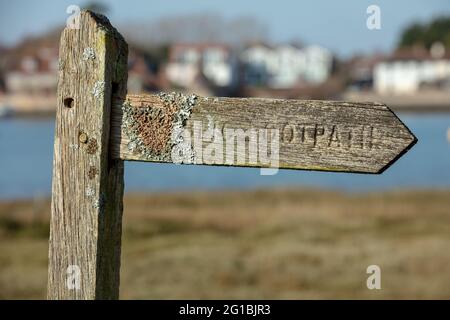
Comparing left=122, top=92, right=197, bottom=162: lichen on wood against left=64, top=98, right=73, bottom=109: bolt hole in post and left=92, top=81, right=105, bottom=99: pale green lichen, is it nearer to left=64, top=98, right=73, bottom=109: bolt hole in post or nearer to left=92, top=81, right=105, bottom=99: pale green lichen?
left=92, top=81, right=105, bottom=99: pale green lichen

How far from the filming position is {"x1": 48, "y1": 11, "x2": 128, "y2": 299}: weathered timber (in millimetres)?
3084

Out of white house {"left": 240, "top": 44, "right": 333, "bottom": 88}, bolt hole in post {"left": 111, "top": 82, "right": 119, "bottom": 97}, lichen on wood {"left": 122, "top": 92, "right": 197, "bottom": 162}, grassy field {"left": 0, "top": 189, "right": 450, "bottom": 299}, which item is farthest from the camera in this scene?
white house {"left": 240, "top": 44, "right": 333, "bottom": 88}

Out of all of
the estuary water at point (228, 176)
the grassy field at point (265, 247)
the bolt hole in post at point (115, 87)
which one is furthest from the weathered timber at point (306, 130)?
the estuary water at point (228, 176)

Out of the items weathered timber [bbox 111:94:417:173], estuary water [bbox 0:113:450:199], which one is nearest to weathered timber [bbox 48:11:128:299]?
weathered timber [bbox 111:94:417:173]

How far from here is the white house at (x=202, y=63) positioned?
122 meters

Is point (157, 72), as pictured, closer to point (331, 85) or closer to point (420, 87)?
point (331, 85)

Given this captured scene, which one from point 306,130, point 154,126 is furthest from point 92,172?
point 306,130

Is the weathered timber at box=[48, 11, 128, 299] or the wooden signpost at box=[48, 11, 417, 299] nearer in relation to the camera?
the wooden signpost at box=[48, 11, 417, 299]

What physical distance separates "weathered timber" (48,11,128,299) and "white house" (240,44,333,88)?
464 ft

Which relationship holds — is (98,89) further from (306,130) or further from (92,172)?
(306,130)

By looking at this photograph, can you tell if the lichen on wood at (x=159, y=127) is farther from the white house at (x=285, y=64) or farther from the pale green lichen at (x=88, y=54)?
the white house at (x=285, y=64)

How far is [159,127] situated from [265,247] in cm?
1420

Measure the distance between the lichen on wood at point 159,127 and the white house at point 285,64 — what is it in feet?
464

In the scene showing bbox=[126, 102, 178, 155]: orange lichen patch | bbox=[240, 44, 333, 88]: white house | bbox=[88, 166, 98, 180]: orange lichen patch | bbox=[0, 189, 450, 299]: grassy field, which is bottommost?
bbox=[0, 189, 450, 299]: grassy field
